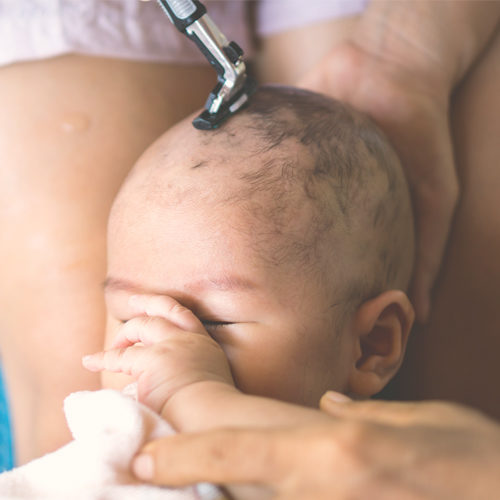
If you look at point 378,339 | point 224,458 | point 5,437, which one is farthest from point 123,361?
point 5,437

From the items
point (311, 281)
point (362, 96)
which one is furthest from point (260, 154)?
point (362, 96)

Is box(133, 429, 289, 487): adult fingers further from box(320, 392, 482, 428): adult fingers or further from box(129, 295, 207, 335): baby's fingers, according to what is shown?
box(129, 295, 207, 335): baby's fingers

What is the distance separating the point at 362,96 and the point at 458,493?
32.1 inches

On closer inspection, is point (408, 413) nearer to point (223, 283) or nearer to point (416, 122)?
point (223, 283)

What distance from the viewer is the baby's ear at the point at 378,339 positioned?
0.77 meters

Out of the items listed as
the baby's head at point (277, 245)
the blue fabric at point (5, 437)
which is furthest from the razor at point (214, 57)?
the blue fabric at point (5, 437)

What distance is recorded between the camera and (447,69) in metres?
1.01

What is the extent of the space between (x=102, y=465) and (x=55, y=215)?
1.96 feet

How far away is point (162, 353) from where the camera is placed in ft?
1.93

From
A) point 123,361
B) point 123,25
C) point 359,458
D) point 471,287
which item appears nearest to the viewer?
point 359,458

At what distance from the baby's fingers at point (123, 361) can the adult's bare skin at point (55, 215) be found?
282 millimetres

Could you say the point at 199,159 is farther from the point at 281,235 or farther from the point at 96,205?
the point at 96,205

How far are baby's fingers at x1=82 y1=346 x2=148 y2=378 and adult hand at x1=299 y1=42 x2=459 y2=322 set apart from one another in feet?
1.78

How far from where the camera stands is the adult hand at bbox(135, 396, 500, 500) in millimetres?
373
